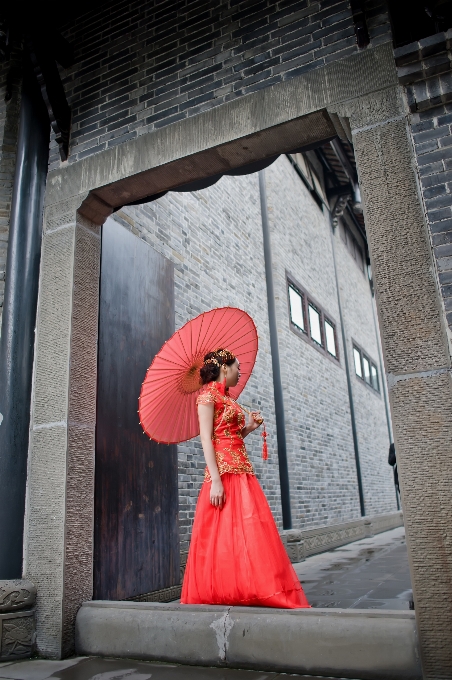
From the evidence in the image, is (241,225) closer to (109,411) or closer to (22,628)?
(109,411)

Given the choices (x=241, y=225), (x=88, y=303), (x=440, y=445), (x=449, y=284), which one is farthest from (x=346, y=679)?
(x=241, y=225)

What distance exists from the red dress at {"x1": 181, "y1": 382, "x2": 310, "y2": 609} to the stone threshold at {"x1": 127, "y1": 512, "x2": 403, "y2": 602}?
1160 millimetres

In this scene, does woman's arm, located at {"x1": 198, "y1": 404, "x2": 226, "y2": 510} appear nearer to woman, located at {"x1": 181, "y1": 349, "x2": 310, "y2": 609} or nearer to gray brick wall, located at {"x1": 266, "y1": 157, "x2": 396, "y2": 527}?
woman, located at {"x1": 181, "y1": 349, "x2": 310, "y2": 609}

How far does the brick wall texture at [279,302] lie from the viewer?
5.96 m

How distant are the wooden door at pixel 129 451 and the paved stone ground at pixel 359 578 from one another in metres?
1.38

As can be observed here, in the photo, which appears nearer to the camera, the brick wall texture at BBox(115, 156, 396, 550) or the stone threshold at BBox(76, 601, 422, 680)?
the stone threshold at BBox(76, 601, 422, 680)

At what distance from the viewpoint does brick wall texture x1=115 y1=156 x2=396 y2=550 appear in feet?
19.6

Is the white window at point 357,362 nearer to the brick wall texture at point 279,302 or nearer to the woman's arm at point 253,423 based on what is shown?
the brick wall texture at point 279,302

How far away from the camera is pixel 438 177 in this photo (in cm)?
285

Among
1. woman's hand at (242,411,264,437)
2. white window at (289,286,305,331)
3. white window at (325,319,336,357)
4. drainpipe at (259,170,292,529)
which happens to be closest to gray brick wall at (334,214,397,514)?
white window at (325,319,336,357)

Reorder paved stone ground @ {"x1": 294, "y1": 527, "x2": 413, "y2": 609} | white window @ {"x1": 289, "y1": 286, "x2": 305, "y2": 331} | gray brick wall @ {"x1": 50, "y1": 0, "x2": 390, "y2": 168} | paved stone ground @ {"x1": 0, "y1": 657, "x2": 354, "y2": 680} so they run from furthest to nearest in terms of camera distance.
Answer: white window @ {"x1": 289, "y1": 286, "x2": 305, "y2": 331}
paved stone ground @ {"x1": 294, "y1": 527, "x2": 413, "y2": 609}
gray brick wall @ {"x1": 50, "y1": 0, "x2": 390, "y2": 168}
paved stone ground @ {"x1": 0, "y1": 657, "x2": 354, "y2": 680}

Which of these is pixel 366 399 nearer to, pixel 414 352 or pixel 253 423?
pixel 253 423

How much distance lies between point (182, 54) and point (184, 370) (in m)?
2.34

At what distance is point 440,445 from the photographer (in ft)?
8.41
